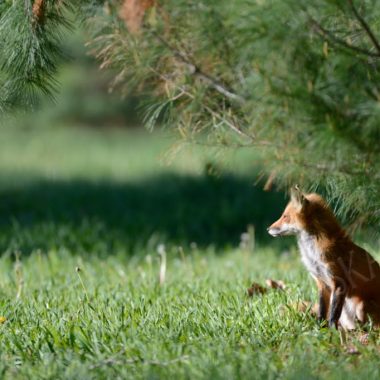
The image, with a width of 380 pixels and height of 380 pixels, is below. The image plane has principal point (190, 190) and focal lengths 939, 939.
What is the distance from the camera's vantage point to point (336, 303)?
4559 mm

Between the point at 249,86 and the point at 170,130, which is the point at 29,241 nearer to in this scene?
the point at 170,130

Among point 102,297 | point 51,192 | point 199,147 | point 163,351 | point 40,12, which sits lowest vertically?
point 51,192

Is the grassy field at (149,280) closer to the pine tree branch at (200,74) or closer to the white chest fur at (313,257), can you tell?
the white chest fur at (313,257)

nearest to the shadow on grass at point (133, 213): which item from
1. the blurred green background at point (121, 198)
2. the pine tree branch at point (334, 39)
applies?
the blurred green background at point (121, 198)

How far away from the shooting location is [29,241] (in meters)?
8.32

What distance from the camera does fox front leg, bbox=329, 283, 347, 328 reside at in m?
4.55

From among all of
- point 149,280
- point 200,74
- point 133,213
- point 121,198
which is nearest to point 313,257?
point 200,74

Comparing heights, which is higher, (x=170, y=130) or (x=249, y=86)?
(x=249, y=86)

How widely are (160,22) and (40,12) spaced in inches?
31.0

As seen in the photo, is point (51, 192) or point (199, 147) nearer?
point (199, 147)

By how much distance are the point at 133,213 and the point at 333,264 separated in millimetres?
5683

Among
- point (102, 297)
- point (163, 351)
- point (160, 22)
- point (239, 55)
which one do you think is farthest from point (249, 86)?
point (102, 297)

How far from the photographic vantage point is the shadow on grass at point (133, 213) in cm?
862

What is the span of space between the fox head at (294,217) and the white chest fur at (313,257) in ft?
0.18
